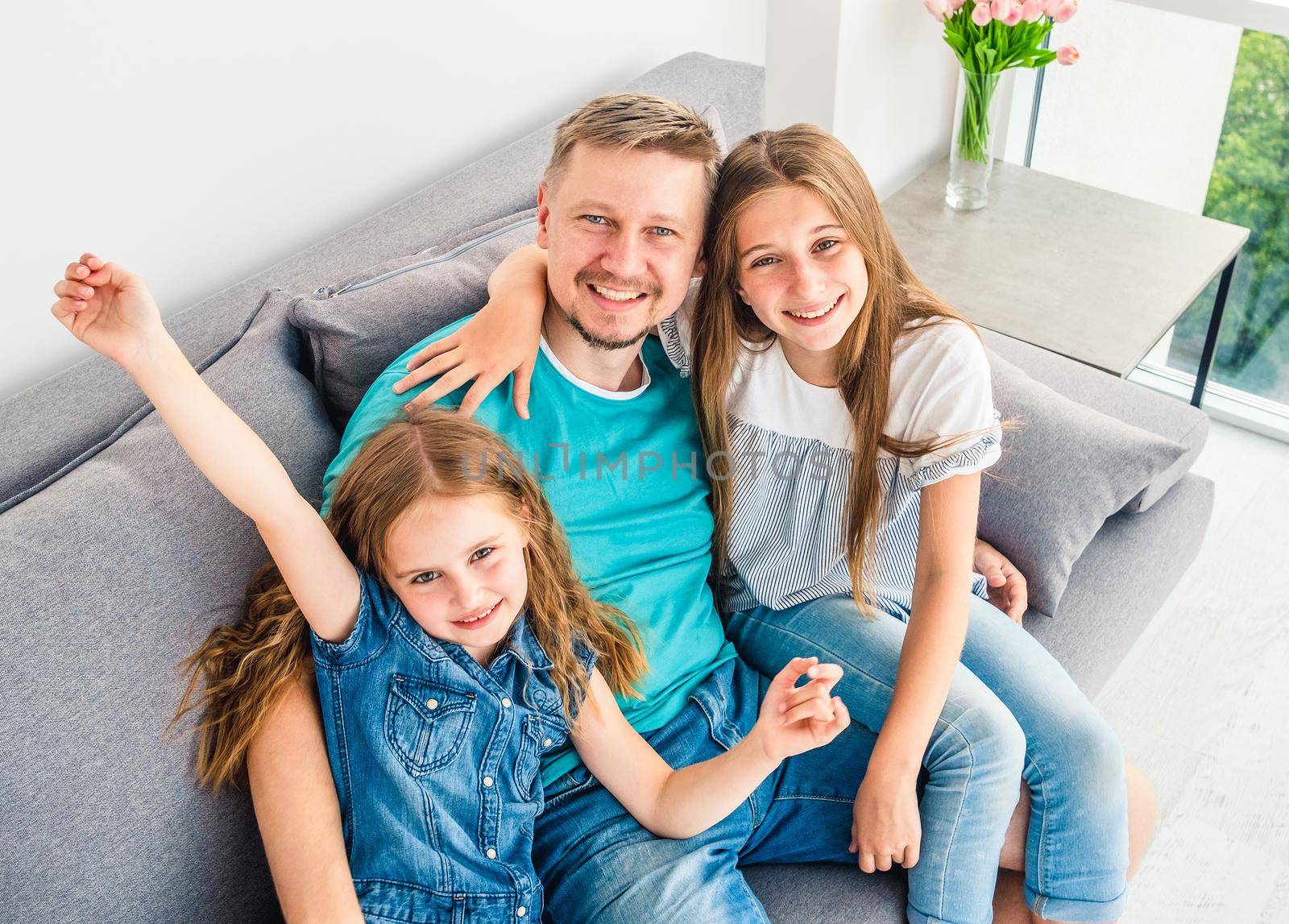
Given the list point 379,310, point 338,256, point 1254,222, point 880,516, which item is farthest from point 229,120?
point 1254,222

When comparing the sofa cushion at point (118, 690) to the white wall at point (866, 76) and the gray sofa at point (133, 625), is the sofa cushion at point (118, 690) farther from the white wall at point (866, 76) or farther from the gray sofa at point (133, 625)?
the white wall at point (866, 76)

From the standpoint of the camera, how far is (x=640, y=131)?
1.30 meters

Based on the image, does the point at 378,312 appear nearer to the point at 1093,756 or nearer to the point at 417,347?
the point at 417,347

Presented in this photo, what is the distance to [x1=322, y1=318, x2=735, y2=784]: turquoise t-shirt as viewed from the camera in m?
1.34

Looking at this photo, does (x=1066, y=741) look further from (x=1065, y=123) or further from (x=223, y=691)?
(x=1065, y=123)

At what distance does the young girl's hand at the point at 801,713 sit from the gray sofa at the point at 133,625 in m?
0.27

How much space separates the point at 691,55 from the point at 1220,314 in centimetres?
123

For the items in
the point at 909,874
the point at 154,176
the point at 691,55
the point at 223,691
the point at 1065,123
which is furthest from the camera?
the point at 1065,123

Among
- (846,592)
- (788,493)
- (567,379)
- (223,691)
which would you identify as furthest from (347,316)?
(846,592)

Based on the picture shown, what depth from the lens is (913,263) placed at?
228cm

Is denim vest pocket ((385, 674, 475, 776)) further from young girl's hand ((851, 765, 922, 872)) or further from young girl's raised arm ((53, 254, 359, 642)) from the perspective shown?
young girl's hand ((851, 765, 922, 872))

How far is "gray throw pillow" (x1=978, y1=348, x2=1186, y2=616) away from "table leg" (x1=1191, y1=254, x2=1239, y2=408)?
923mm

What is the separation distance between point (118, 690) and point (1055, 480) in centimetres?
119

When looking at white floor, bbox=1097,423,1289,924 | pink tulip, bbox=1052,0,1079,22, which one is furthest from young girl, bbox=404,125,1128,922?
pink tulip, bbox=1052,0,1079,22
